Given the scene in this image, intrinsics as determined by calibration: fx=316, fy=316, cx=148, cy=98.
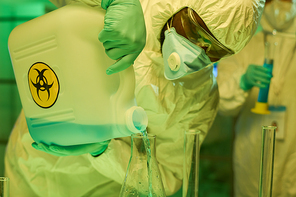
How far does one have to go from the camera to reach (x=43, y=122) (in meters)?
0.73

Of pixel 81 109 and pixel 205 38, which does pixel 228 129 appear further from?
pixel 81 109

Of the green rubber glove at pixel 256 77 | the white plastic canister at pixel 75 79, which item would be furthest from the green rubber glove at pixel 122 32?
the green rubber glove at pixel 256 77

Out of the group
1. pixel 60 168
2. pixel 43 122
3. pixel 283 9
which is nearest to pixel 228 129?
pixel 283 9

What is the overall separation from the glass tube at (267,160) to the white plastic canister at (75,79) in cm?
26

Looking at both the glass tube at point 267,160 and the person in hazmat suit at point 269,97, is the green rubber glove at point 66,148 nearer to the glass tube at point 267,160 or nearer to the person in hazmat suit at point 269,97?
the glass tube at point 267,160

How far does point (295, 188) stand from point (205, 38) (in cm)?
119

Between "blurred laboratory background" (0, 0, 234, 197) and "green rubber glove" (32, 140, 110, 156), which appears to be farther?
"blurred laboratory background" (0, 0, 234, 197)

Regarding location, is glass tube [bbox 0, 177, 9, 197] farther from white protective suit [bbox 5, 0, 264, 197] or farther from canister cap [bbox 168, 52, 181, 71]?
canister cap [bbox 168, 52, 181, 71]

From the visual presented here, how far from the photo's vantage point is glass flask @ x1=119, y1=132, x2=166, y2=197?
0.65 metres

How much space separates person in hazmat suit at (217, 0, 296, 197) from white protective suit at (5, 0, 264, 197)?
2.17ft

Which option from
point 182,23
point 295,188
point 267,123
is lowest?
point 295,188

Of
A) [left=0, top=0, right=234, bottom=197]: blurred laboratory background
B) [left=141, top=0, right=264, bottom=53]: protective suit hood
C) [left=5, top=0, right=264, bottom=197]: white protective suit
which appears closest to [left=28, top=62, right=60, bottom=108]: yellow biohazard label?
[left=5, top=0, right=264, bottom=197]: white protective suit

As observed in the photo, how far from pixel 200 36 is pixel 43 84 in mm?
401

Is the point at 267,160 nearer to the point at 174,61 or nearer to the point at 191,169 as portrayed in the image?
the point at 191,169
